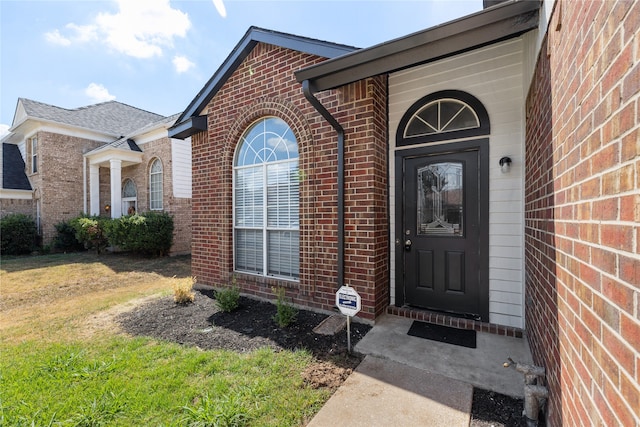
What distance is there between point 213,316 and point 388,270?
111 inches

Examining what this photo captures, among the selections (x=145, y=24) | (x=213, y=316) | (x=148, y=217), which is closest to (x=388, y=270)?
(x=213, y=316)

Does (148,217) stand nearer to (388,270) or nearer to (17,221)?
(17,221)

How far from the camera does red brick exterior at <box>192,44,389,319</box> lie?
146 inches

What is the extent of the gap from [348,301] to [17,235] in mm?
15576

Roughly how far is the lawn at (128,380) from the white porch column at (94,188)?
395 inches

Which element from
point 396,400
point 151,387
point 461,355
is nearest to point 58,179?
point 151,387

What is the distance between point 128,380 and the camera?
2.66m

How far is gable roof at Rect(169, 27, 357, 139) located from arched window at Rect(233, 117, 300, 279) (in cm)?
118

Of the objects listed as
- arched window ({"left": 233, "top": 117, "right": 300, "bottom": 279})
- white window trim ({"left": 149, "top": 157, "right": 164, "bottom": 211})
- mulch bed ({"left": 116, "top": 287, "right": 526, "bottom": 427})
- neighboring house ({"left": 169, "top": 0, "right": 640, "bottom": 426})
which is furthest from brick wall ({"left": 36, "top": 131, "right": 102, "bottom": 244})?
arched window ({"left": 233, "top": 117, "right": 300, "bottom": 279})

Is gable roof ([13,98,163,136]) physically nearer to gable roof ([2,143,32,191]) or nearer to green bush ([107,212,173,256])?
gable roof ([2,143,32,191])

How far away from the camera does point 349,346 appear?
298 centimetres

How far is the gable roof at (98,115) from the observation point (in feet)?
39.5

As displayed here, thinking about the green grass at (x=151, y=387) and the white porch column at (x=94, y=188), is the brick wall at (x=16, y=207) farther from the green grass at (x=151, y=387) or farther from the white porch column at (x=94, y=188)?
the green grass at (x=151, y=387)

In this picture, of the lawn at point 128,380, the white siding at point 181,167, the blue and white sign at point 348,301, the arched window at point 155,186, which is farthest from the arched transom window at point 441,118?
the arched window at point 155,186
